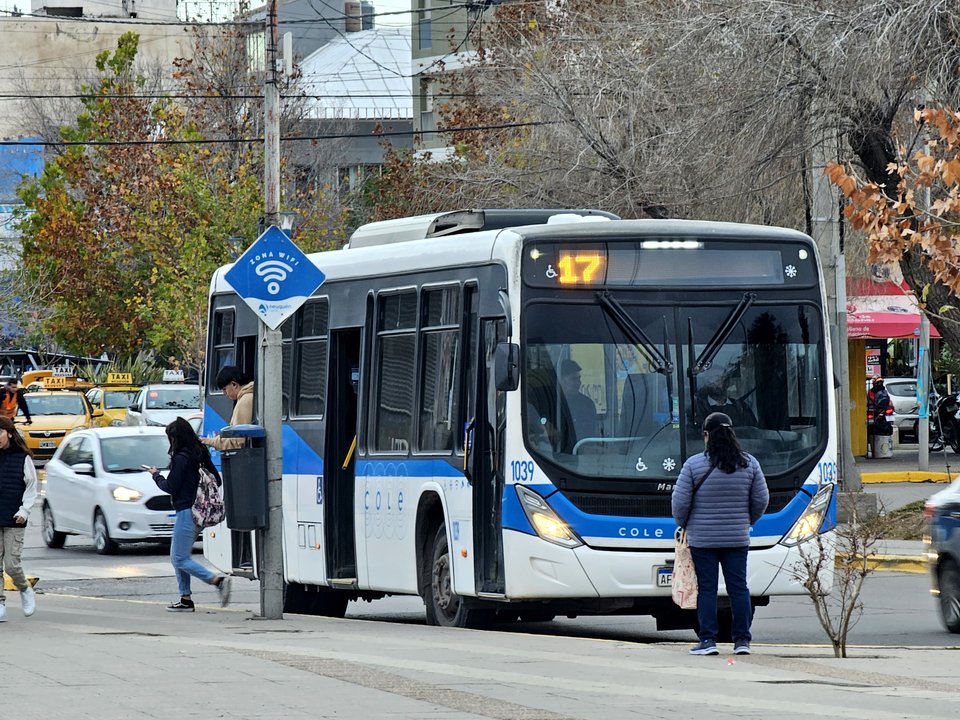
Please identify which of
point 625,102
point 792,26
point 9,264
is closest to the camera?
point 792,26

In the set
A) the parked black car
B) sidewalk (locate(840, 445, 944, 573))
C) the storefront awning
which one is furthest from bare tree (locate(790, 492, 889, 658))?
the storefront awning

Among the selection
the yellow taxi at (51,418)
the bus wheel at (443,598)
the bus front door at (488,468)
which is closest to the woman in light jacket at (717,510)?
the bus front door at (488,468)

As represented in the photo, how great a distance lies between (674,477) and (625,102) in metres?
14.2

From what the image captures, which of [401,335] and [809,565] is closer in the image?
[809,565]

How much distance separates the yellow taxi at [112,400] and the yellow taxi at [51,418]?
1.07ft

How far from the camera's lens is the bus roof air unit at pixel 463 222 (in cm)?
1487

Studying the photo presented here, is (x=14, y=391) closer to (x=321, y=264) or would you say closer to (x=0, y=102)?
(x=321, y=264)

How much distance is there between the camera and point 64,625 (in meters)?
14.3

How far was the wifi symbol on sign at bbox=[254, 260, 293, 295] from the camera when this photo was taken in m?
14.3

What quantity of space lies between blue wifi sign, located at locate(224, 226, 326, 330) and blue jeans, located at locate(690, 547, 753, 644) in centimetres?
390

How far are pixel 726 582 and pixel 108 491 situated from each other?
A: 12903 millimetres

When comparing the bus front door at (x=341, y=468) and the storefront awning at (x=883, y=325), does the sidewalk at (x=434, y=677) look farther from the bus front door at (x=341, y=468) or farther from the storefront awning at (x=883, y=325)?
the storefront awning at (x=883, y=325)

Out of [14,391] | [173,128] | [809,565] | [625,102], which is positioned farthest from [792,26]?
[173,128]

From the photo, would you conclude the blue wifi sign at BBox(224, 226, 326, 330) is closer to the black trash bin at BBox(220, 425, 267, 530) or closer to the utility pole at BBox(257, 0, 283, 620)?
the utility pole at BBox(257, 0, 283, 620)
